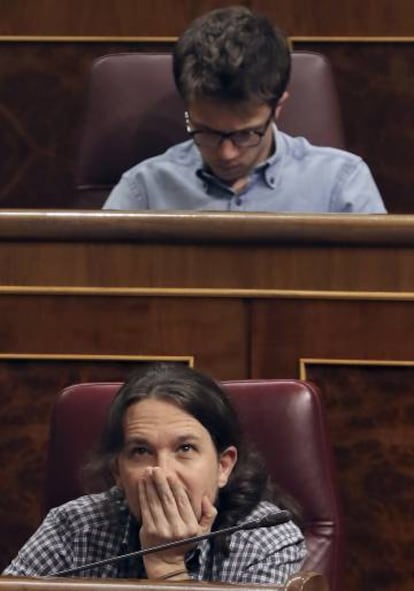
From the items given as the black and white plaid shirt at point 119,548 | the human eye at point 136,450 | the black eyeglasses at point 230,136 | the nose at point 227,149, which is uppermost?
the black eyeglasses at point 230,136

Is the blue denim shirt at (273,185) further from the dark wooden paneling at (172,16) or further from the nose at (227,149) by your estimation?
the dark wooden paneling at (172,16)

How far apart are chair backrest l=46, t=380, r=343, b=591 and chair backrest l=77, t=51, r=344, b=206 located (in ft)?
1.40

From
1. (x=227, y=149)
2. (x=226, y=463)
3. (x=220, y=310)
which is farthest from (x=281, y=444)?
(x=227, y=149)

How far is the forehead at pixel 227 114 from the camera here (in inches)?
46.1

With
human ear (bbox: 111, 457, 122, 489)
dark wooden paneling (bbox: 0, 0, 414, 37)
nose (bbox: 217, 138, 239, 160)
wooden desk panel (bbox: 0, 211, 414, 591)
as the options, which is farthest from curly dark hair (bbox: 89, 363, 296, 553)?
dark wooden paneling (bbox: 0, 0, 414, 37)

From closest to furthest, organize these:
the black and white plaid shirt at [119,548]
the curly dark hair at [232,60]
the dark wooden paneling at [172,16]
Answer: the black and white plaid shirt at [119,548]
the curly dark hair at [232,60]
the dark wooden paneling at [172,16]

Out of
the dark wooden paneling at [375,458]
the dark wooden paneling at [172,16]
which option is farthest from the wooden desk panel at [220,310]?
the dark wooden paneling at [172,16]

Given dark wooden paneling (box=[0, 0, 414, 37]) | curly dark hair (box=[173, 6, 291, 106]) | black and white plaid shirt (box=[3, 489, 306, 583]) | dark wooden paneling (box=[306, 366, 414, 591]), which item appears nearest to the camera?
black and white plaid shirt (box=[3, 489, 306, 583])

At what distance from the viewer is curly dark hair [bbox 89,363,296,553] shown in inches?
33.2

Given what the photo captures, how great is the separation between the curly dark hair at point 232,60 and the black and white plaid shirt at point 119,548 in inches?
16.1

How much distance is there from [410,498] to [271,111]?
34 centimetres

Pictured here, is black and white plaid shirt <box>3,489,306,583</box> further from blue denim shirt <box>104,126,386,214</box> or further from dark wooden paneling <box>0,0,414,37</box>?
dark wooden paneling <box>0,0,414,37</box>

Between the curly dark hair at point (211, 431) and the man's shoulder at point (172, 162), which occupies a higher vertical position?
the man's shoulder at point (172, 162)

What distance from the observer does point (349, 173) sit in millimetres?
1229
